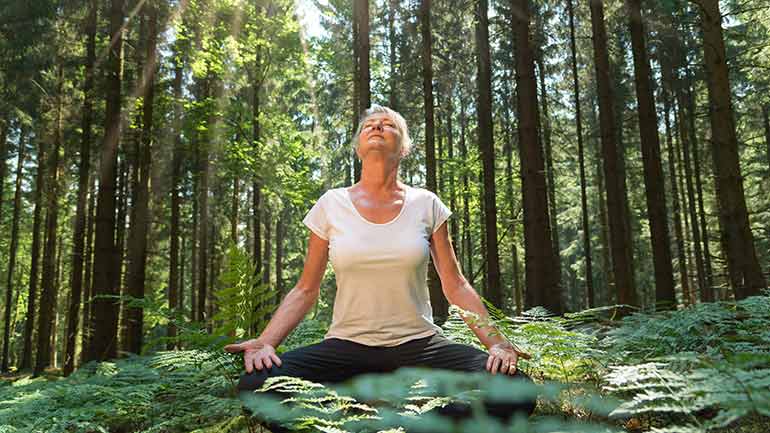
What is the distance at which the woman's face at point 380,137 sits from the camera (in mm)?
3336

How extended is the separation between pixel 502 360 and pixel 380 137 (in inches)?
65.9

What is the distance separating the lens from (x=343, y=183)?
33250mm

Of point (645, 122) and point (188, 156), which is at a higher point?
point (188, 156)

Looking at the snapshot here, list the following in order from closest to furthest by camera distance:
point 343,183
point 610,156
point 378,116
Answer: point 378,116 → point 610,156 → point 343,183

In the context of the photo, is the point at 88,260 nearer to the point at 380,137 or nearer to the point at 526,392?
the point at 380,137

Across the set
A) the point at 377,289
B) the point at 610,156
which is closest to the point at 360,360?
the point at 377,289

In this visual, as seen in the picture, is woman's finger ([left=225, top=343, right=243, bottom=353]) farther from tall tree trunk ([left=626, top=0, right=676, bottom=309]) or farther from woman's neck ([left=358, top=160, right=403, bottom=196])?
tall tree trunk ([left=626, top=0, right=676, bottom=309])

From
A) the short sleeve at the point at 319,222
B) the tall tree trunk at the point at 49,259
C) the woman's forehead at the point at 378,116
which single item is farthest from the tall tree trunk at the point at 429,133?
the tall tree trunk at the point at 49,259

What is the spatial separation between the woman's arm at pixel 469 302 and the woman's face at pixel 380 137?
0.63 m

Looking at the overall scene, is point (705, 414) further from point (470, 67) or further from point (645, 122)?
point (470, 67)

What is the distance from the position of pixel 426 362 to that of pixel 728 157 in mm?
6310

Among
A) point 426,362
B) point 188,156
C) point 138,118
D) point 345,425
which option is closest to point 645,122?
point 426,362

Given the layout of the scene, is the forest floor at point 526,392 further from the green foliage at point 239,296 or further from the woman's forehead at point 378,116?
the woman's forehead at point 378,116

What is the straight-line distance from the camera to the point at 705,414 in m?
2.73
